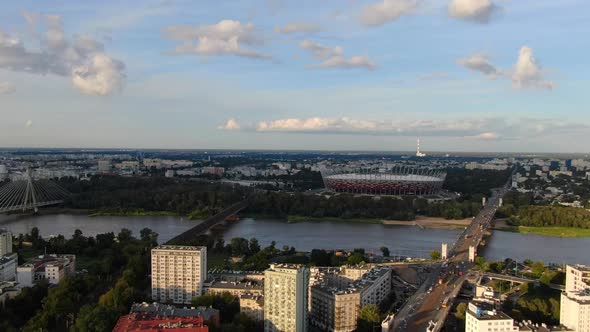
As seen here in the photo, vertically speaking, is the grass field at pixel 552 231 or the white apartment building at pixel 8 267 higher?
the white apartment building at pixel 8 267

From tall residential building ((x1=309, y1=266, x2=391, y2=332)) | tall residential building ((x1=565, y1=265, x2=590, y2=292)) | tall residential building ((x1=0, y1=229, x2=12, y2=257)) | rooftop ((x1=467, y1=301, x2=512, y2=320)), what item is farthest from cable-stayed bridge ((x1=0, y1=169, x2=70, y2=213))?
tall residential building ((x1=565, y1=265, x2=590, y2=292))

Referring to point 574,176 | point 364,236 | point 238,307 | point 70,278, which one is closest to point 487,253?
point 364,236

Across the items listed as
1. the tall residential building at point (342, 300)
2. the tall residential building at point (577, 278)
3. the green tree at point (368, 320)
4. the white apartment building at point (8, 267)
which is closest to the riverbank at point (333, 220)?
the tall residential building at point (577, 278)

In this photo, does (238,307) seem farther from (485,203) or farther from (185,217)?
(485,203)

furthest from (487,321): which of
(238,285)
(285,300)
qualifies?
(238,285)

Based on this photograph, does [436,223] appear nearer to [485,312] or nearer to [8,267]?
[485,312]

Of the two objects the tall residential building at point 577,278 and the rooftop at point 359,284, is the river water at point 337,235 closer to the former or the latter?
the tall residential building at point 577,278

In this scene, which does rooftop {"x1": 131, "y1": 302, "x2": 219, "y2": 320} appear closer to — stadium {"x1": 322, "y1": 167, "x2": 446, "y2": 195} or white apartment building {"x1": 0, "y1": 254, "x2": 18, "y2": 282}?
white apartment building {"x1": 0, "y1": 254, "x2": 18, "y2": 282}
